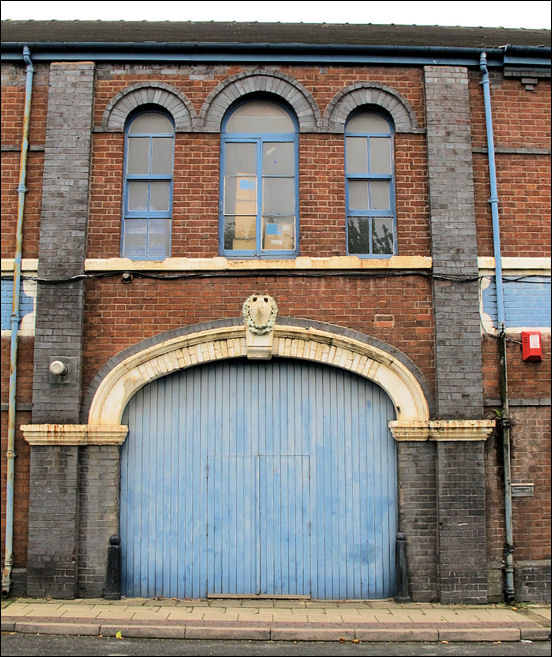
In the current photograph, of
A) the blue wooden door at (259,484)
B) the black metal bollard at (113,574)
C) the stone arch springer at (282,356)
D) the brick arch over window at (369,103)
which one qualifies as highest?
the brick arch over window at (369,103)

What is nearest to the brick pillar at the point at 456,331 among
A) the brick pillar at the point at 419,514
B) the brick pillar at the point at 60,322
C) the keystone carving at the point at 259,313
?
the brick pillar at the point at 419,514

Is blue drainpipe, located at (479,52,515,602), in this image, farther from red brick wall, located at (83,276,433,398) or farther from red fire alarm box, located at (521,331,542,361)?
red brick wall, located at (83,276,433,398)

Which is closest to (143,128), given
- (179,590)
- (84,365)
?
(84,365)

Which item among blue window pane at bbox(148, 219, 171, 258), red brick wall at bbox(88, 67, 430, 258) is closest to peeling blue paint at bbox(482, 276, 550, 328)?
red brick wall at bbox(88, 67, 430, 258)

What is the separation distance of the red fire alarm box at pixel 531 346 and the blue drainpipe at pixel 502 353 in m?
0.25

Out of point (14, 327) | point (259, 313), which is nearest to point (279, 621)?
point (259, 313)

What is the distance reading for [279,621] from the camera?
278 inches

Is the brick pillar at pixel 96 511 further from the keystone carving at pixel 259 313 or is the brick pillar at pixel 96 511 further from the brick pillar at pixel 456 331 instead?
the brick pillar at pixel 456 331

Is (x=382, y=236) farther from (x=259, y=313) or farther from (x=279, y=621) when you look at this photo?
(x=279, y=621)

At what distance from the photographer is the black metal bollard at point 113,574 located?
25.5ft

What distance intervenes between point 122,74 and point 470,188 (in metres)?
4.76

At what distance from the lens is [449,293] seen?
27.1ft

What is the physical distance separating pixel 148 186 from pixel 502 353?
4.98m

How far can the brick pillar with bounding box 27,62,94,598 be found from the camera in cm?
778
